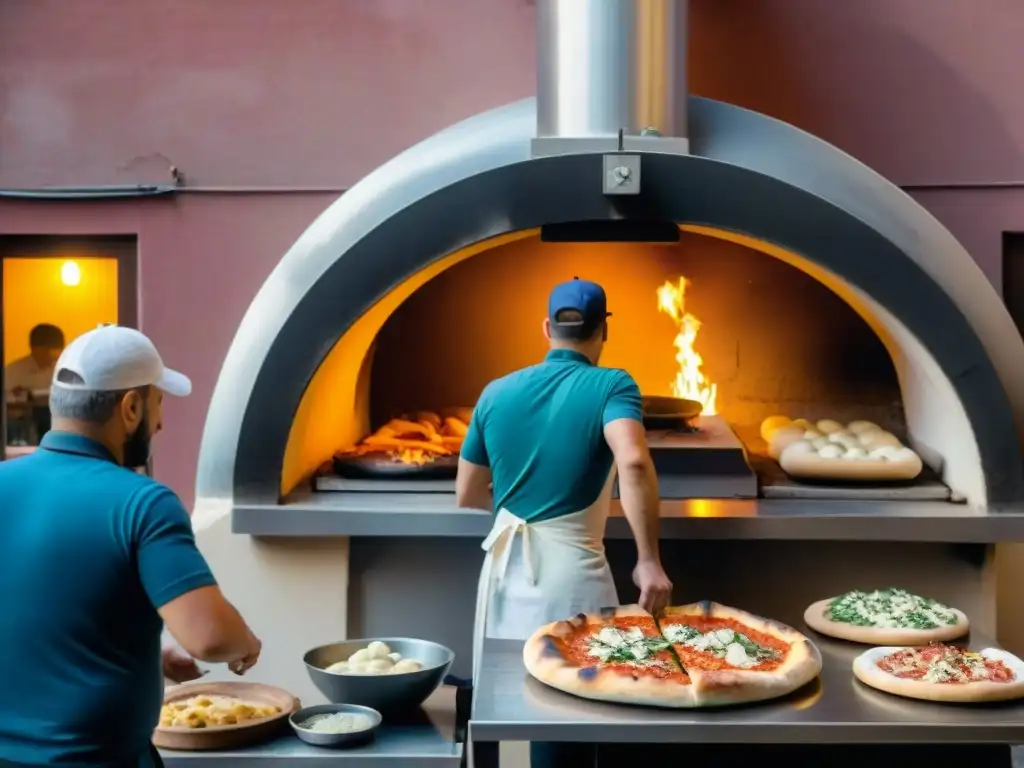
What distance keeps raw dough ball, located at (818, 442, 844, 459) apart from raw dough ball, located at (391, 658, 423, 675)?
69.0 inches

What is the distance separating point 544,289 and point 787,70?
1.41 metres

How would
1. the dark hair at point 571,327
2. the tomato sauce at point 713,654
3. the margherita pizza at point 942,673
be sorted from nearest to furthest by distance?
1. the margherita pizza at point 942,673
2. the tomato sauce at point 713,654
3. the dark hair at point 571,327

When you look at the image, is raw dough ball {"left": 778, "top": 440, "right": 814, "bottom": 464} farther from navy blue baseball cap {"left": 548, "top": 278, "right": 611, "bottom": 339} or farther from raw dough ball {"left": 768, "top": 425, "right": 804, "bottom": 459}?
navy blue baseball cap {"left": 548, "top": 278, "right": 611, "bottom": 339}

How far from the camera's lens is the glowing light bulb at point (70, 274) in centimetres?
528

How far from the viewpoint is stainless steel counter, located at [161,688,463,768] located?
3.06 metres

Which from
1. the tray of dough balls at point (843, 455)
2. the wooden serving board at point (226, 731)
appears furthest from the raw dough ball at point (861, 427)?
the wooden serving board at point (226, 731)

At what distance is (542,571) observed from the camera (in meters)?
3.61

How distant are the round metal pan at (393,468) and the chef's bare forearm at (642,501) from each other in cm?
109

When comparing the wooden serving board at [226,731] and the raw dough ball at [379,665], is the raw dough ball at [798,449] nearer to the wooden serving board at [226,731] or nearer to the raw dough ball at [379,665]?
the raw dough ball at [379,665]

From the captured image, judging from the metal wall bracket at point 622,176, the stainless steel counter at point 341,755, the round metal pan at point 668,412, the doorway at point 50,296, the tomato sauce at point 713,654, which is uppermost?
the metal wall bracket at point 622,176

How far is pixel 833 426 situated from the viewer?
4.92m

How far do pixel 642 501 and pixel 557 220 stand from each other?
1.14 metres

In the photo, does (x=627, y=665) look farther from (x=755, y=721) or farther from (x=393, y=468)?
(x=393, y=468)

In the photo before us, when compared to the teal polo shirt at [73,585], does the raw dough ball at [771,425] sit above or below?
above
